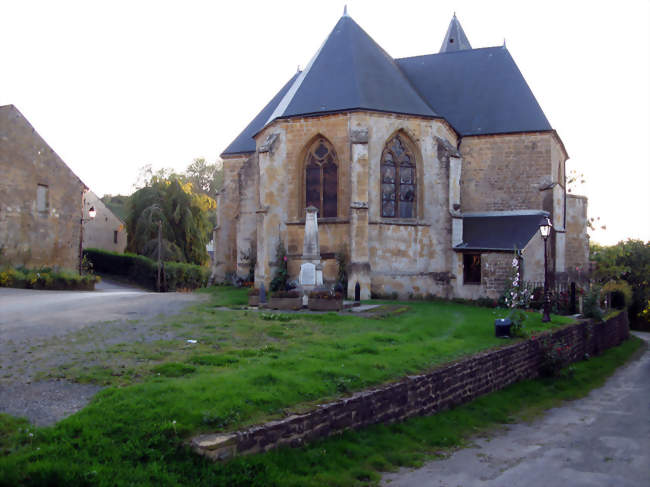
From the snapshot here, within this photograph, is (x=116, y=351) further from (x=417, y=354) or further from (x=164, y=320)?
(x=417, y=354)

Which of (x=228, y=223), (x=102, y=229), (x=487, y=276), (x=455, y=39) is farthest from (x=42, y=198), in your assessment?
(x=455, y=39)

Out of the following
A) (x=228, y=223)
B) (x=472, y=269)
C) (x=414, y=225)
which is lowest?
(x=472, y=269)

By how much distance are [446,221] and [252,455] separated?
18.9m

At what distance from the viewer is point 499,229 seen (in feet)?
82.4

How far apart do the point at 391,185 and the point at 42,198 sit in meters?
16.9

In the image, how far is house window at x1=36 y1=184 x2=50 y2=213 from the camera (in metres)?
27.5

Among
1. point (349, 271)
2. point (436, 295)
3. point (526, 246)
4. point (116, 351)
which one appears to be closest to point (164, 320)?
point (116, 351)

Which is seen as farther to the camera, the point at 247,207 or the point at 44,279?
the point at 247,207

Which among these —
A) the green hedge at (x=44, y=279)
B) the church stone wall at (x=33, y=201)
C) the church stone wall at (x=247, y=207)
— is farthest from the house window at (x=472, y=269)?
the church stone wall at (x=33, y=201)

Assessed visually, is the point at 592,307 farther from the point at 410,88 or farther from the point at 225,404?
the point at 225,404

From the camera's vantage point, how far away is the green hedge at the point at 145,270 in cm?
3344

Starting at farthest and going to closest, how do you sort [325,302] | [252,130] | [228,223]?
[252,130]
[228,223]
[325,302]

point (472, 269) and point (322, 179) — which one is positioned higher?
point (322, 179)

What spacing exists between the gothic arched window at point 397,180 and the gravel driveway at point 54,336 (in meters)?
9.29
